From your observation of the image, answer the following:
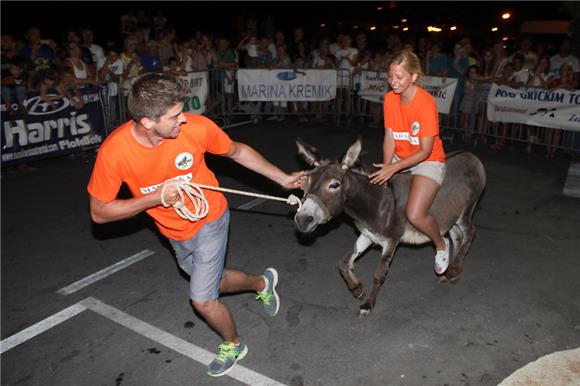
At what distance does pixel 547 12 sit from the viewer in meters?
30.7

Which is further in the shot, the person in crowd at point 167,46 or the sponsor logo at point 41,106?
the person in crowd at point 167,46

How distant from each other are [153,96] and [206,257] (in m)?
1.30

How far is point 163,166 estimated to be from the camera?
3488mm

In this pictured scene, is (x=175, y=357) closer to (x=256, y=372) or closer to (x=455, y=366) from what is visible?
(x=256, y=372)

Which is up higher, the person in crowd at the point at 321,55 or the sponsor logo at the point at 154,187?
the person in crowd at the point at 321,55

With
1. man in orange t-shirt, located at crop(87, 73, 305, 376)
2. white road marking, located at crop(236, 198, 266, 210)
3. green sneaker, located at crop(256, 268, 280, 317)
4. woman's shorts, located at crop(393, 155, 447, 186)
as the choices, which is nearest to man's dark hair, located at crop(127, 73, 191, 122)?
man in orange t-shirt, located at crop(87, 73, 305, 376)

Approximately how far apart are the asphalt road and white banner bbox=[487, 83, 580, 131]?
2.73 meters

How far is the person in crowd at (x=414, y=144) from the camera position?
14.5 ft

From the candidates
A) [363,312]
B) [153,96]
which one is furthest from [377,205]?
[153,96]

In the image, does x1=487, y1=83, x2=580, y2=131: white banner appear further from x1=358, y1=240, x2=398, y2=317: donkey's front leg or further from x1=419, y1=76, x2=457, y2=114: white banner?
x1=358, y1=240, x2=398, y2=317: donkey's front leg

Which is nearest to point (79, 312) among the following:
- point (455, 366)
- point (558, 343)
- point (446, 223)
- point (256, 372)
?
point (256, 372)

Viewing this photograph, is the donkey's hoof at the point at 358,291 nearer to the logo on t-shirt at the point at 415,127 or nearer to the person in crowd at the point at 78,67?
the logo on t-shirt at the point at 415,127

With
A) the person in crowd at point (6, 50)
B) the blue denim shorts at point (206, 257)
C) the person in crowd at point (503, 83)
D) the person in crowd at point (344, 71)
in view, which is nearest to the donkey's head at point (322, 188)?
the blue denim shorts at point (206, 257)

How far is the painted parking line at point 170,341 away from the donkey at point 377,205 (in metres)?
1.30
